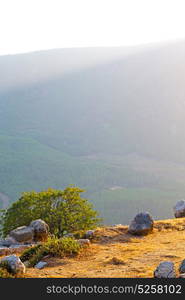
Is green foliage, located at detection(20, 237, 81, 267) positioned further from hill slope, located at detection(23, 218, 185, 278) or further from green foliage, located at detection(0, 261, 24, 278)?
green foliage, located at detection(0, 261, 24, 278)

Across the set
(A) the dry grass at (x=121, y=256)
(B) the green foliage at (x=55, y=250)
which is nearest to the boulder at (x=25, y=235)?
(A) the dry grass at (x=121, y=256)

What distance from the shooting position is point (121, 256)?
17.4 meters

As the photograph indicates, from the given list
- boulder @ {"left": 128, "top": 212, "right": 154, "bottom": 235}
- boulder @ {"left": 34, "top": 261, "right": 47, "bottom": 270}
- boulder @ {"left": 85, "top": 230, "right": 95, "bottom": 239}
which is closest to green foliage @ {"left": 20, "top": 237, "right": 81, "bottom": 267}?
boulder @ {"left": 34, "top": 261, "right": 47, "bottom": 270}

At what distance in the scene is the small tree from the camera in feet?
108

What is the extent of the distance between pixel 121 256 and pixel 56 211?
16.4 metres

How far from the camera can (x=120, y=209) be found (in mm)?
187250

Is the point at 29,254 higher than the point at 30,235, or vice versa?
the point at 30,235

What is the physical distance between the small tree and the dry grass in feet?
30.7

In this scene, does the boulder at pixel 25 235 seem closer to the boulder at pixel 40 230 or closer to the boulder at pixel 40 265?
the boulder at pixel 40 230

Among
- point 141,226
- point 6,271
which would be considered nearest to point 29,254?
point 6,271

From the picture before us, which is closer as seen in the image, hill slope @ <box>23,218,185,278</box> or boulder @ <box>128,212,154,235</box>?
hill slope @ <box>23,218,185,278</box>

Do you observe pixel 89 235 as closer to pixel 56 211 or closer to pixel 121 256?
pixel 121 256

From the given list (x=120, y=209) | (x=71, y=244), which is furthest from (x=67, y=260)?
(x=120, y=209)

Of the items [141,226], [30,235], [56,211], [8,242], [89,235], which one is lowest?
[8,242]
